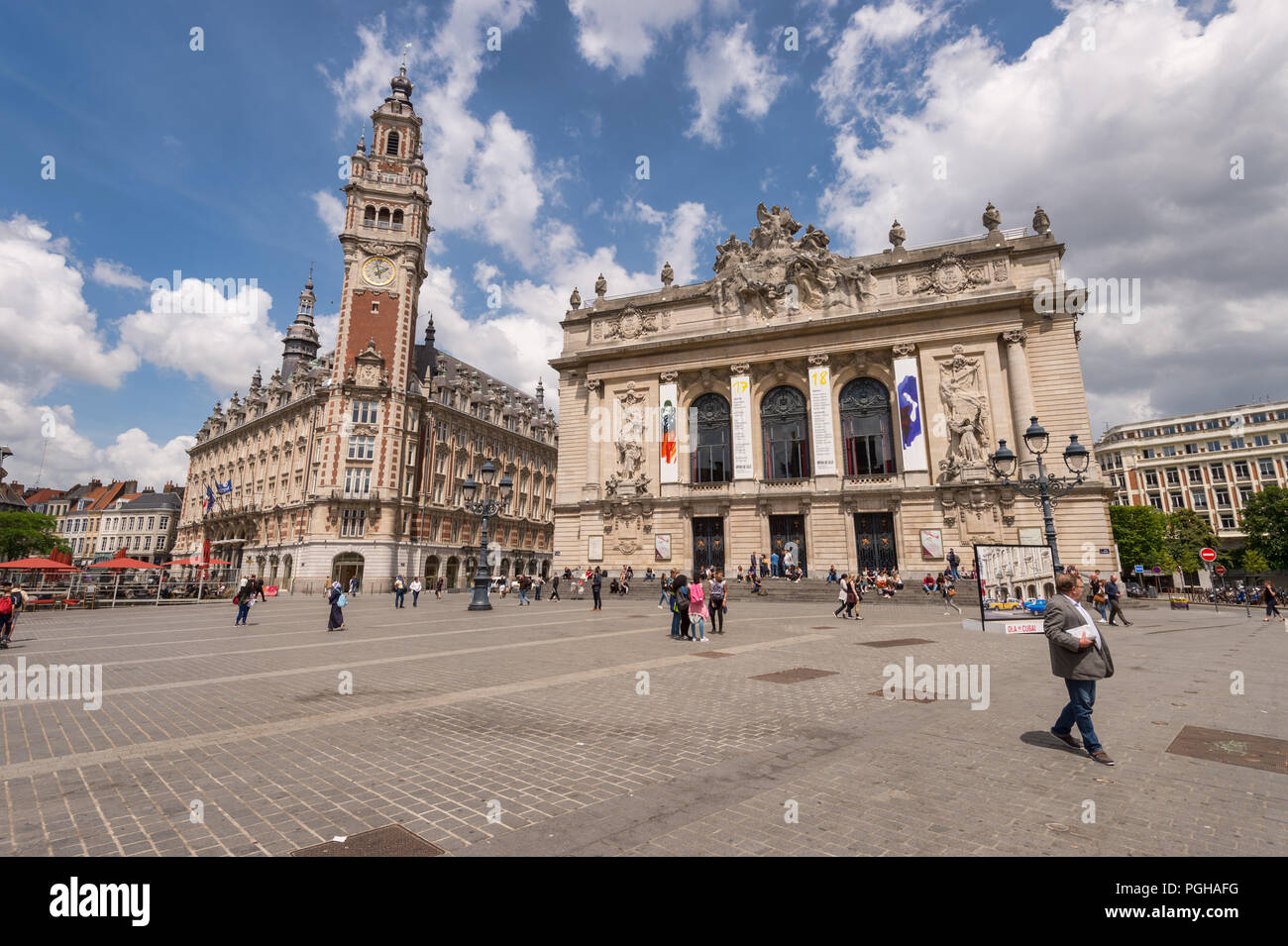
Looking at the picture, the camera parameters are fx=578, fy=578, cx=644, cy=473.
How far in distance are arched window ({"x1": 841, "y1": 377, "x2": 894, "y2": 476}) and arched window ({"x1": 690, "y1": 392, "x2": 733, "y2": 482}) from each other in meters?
7.20

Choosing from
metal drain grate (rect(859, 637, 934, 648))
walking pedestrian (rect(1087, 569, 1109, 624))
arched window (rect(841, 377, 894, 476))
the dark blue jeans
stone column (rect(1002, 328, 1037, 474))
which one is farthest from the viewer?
arched window (rect(841, 377, 894, 476))

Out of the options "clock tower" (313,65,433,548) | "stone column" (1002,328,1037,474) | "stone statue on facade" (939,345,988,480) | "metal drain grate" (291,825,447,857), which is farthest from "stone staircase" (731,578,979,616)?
"clock tower" (313,65,433,548)

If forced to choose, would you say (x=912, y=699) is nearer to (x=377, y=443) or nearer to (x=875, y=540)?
(x=875, y=540)

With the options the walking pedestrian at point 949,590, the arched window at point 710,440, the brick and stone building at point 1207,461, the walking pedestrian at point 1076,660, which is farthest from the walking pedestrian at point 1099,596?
the brick and stone building at point 1207,461

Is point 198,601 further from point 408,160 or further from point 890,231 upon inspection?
point 890,231

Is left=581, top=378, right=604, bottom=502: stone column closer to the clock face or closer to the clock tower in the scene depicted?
the clock tower

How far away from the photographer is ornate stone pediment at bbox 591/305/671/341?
3972cm

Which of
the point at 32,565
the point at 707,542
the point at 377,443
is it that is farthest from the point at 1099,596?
the point at 377,443

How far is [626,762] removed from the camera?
16.5ft

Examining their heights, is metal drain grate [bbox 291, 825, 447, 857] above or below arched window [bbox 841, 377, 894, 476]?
below

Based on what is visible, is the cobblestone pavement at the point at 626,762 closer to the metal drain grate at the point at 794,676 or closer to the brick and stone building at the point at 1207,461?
the metal drain grate at the point at 794,676

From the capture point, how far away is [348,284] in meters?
50.1

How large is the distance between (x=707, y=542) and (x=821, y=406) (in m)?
10.7
